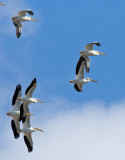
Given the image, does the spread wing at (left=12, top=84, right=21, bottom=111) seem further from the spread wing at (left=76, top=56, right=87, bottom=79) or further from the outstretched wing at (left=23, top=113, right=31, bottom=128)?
the spread wing at (left=76, top=56, right=87, bottom=79)

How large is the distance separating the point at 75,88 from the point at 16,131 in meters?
4.29

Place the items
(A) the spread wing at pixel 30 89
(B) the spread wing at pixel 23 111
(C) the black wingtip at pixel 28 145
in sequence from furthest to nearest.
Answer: (C) the black wingtip at pixel 28 145 < (B) the spread wing at pixel 23 111 < (A) the spread wing at pixel 30 89

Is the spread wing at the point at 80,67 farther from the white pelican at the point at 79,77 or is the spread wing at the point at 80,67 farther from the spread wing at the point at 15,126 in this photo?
the spread wing at the point at 15,126

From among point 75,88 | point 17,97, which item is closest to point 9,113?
point 17,97

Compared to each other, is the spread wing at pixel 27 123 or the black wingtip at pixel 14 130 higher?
the spread wing at pixel 27 123

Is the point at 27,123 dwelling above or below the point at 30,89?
below

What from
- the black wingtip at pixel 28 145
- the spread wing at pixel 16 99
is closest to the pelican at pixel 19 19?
the spread wing at pixel 16 99

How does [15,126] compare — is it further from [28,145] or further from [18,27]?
[18,27]

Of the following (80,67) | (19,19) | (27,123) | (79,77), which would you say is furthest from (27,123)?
(19,19)

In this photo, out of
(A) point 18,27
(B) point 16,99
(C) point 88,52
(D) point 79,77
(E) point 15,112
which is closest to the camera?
(C) point 88,52

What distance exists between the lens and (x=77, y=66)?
4503 centimetres

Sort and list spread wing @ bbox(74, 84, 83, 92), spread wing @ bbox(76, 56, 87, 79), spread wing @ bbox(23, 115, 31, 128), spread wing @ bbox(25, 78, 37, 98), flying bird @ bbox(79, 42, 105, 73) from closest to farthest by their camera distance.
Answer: spread wing @ bbox(25, 78, 37, 98), flying bird @ bbox(79, 42, 105, 73), spread wing @ bbox(76, 56, 87, 79), spread wing @ bbox(23, 115, 31, 128), spread wing @ bbox(74, 84, 83, 92)

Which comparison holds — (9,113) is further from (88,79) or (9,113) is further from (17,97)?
(88,79)

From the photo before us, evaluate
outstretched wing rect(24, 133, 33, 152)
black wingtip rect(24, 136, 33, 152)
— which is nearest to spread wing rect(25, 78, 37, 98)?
outstretched wing rect(24, 133, 33, 152)
